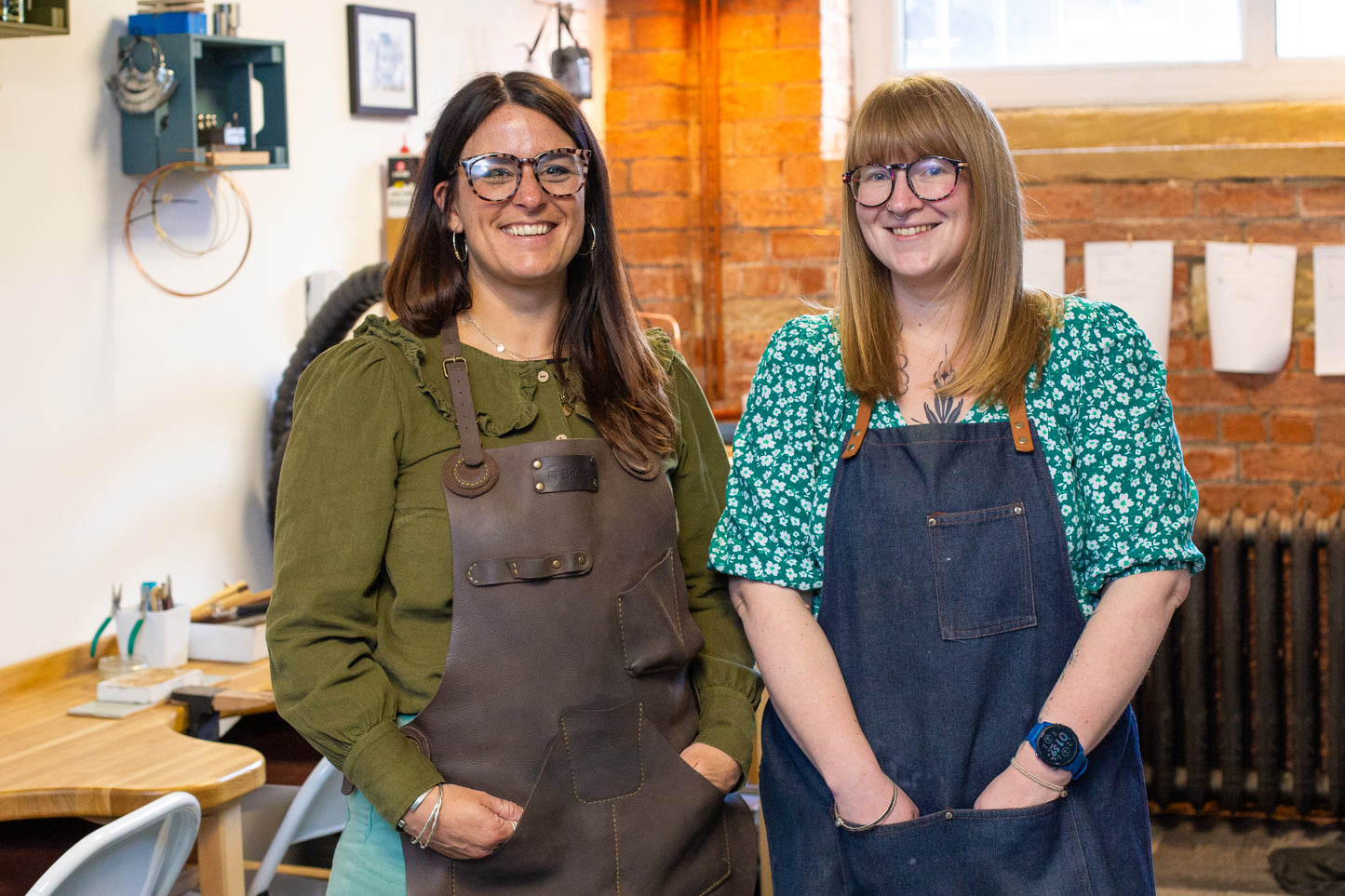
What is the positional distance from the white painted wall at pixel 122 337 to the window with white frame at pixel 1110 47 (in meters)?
1.81

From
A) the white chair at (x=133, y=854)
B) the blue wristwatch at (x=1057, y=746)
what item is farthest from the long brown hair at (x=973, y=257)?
the white chair at (x=133, y=854)

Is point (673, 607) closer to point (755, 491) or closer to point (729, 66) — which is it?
point (755, 491)

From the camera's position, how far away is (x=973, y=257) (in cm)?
157

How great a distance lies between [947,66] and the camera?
411 cm

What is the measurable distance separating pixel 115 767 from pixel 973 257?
4.79 ft

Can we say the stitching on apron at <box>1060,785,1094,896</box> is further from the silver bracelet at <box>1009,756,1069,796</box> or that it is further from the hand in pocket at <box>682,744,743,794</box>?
the hand in pocket at <box>682,744,743,794</box>

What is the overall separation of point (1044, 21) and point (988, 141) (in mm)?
2751

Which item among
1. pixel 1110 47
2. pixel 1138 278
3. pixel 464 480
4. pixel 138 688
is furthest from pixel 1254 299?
pixel 138 688

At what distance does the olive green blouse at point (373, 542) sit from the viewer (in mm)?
1474

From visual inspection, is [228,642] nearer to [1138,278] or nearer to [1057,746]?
[1057,746]

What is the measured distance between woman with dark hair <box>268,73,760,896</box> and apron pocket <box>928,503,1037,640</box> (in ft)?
1.08

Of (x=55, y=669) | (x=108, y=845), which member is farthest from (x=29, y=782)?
(x=55, y=669)

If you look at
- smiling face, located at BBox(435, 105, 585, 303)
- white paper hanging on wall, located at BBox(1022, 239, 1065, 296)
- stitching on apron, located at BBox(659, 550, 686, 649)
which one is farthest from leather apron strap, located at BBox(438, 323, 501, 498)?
white paper hanging on wall, located at BBox(1022, 239, 1065, 296)

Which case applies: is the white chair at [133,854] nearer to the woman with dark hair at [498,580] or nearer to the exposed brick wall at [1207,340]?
the woman with dark hair at [498,580]
